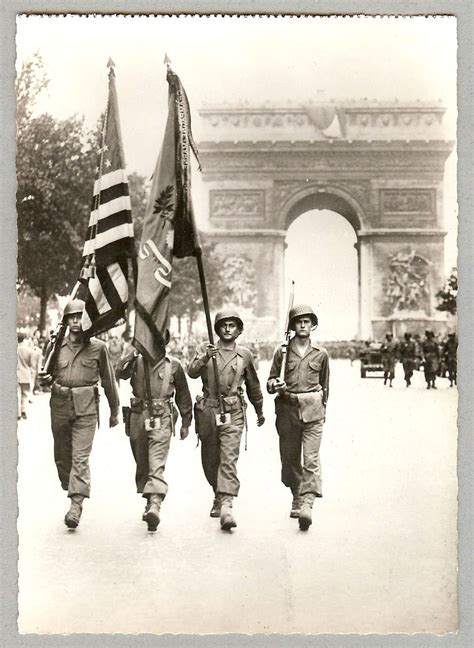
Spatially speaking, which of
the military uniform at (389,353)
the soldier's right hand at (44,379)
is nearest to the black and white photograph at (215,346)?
the soldier's right hand at (44,379)

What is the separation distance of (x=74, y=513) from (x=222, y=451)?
1.11m

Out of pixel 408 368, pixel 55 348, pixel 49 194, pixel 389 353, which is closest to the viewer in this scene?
pixel 55 348

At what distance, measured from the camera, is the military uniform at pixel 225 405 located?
718cm

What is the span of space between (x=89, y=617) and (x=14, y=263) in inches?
98.6

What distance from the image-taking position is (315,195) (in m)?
7.43

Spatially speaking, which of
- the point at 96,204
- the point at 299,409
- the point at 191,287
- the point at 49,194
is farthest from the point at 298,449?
the point at 49,194

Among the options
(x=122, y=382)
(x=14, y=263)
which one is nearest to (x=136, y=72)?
(x=14, y=263)

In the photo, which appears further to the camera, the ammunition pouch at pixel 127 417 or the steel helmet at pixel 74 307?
the steel helmet at pixel 74 307

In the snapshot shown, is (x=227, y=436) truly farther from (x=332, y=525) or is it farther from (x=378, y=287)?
(x=378, y=287)

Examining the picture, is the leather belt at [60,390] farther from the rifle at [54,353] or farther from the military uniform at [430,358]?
the military uniform at [430,358]

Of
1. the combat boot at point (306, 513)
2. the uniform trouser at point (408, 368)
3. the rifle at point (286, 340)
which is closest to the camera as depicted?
the combat boot at point (306, 513)

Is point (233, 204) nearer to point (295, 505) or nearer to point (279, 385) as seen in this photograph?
point (279, 385)

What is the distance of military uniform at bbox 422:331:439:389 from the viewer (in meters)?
7.24

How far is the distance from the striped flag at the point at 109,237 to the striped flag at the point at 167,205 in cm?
14
